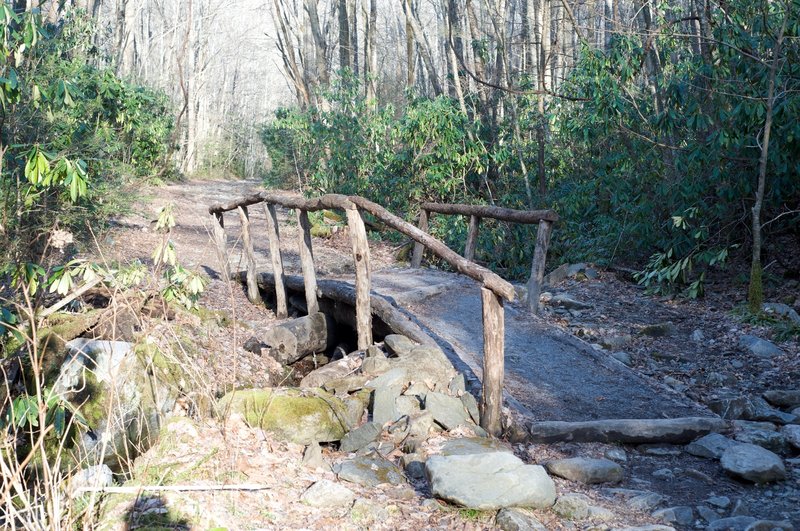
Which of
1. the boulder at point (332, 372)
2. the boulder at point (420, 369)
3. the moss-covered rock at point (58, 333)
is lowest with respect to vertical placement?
the boulder at point (332, 372)

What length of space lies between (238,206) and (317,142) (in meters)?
6.42

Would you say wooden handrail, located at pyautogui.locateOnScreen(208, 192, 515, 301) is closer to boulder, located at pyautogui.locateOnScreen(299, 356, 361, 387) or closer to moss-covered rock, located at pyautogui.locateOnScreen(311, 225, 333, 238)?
boulder, located at pyautogui.locateOnScreen(299, 356, 361, 387)

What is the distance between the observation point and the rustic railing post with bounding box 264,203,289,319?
9.38 metres

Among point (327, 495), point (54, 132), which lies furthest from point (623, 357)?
point (54, 132)

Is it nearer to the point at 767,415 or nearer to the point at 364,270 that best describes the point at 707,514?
the point at 767,415

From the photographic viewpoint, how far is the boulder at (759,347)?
738 cm

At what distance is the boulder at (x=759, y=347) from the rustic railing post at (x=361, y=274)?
4.02 metres

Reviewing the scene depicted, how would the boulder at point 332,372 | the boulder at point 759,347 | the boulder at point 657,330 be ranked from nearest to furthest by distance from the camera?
the boulder at point 332,372, the boulder at point 759,347, the boulder at point 657,330

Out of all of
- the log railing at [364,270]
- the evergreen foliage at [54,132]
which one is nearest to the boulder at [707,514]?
the log railing at [364,270]

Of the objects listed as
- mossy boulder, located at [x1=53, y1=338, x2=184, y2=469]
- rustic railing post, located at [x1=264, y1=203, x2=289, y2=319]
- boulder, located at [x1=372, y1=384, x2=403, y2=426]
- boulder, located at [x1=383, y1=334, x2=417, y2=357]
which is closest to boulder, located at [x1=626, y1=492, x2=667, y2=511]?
boulder, located at [x1=372, y1=384, x2=403, y2=426]

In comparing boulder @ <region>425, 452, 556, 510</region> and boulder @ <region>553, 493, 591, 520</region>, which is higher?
boulder @ <region>425, 452, 556, 510</region>

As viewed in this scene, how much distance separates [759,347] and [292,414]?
504 centimetres

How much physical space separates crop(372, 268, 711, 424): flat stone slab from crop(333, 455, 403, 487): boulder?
47.3 inches

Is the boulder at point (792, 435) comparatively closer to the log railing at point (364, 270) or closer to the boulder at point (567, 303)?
the log railing at point (364, 270)
